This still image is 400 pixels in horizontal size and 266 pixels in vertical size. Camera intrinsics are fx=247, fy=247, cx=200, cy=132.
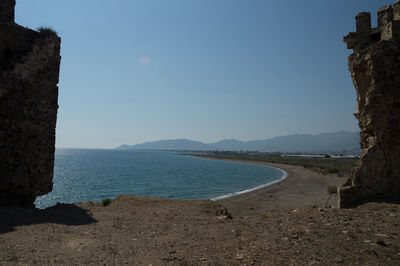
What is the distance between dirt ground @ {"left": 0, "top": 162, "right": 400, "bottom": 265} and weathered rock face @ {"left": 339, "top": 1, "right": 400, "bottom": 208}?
2.21ft

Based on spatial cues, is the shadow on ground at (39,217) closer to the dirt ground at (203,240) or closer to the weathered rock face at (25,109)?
the dirt ground at (203,240)

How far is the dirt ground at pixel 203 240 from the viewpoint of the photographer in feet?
13.5

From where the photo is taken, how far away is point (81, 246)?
194 inches

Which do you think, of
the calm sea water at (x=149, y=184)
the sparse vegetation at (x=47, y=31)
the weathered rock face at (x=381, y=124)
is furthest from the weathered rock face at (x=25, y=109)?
the calm sea water at (x=149, y=184)

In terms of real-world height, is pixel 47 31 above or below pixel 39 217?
above

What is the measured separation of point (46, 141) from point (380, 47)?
11.7 metres

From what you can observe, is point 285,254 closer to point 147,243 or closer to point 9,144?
point 147,243

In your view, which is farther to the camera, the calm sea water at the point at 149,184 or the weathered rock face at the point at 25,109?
the calm sea water at the point at 149,184

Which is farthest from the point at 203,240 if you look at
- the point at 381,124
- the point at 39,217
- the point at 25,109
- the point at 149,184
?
the point at 149,184

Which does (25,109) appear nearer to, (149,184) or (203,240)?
(203,240)

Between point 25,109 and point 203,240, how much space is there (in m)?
7.53

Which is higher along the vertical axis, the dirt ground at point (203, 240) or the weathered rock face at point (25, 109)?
the weathered rock face at point (25, 109)

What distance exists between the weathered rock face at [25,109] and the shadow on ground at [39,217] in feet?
4.51

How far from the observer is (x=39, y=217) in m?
6.93
